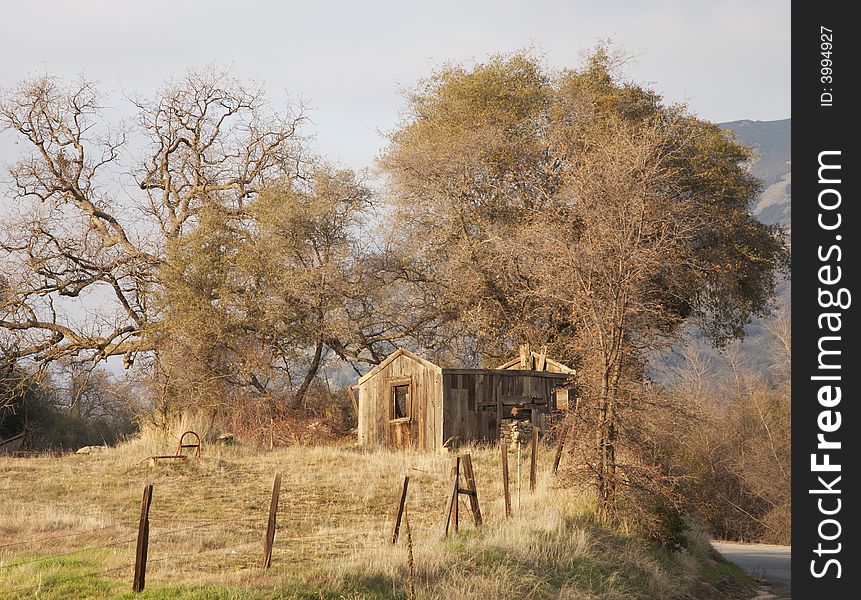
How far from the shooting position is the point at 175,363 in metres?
35.1

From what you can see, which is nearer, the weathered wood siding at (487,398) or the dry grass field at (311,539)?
the dry grass field at (311,539)

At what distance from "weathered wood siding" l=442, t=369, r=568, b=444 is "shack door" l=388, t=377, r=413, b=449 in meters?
1.59

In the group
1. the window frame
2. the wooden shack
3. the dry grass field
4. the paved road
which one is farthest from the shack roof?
the paved road

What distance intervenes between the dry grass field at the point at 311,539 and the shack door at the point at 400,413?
3.71 m

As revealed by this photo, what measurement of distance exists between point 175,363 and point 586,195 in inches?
727

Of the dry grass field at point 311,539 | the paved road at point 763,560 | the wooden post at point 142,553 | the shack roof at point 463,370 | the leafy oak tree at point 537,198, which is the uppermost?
the leafy oak tree at point 537,198

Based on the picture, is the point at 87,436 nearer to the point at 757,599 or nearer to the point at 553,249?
the point at 553,249

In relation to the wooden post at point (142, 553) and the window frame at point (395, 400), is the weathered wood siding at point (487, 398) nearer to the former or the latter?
the window frame at point (395, 400)

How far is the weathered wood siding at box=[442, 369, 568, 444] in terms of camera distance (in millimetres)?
29359

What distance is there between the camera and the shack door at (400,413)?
30.2 meters

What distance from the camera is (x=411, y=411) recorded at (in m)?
30.2

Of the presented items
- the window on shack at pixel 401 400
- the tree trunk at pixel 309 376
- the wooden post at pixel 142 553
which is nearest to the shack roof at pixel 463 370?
the window on shack at pixel 401 400

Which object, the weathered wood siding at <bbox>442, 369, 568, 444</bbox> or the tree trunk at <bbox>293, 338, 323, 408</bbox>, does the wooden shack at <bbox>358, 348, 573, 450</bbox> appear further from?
the tree trunk at <bbox>293, 338, 323, 408</bbox>
